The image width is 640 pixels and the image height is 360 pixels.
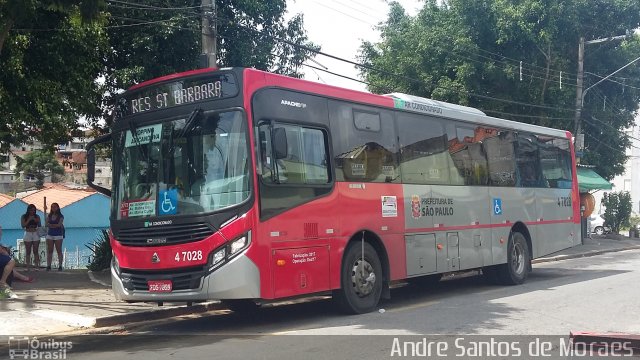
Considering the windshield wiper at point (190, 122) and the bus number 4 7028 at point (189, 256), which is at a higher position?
the windshield wiper at point (190, 122)

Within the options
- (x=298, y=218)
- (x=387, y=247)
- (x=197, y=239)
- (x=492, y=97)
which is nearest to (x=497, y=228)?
(x=387, y=247)

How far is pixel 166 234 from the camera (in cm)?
877

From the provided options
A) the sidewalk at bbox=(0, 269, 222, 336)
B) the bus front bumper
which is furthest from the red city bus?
the sidewalk at bbox=(0, 269, 222, 336)

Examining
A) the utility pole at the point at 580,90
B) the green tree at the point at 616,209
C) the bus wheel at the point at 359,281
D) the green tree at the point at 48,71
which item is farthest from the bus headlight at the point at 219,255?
→ the green tree at the point at 616,209

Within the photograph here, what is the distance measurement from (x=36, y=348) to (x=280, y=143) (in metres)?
4.04

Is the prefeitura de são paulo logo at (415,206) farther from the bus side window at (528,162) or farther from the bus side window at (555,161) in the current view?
the bus side window at (555,161)

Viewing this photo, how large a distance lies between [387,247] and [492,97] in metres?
17.1

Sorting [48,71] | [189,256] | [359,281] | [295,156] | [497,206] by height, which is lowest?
[359,281]

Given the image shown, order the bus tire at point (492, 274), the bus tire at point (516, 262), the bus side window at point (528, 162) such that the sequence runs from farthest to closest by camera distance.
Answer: the bus side window at point (528, 162), the bus tire at point (492, 274), the bus tire at point (516, 262)

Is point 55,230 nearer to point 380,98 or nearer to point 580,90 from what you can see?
point 380,98

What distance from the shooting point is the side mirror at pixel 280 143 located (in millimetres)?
8938

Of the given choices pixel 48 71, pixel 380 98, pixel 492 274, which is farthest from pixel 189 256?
pixel 492 274

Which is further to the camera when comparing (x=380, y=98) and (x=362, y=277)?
(x=380, y=98)

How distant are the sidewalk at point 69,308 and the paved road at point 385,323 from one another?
1.15 feet
